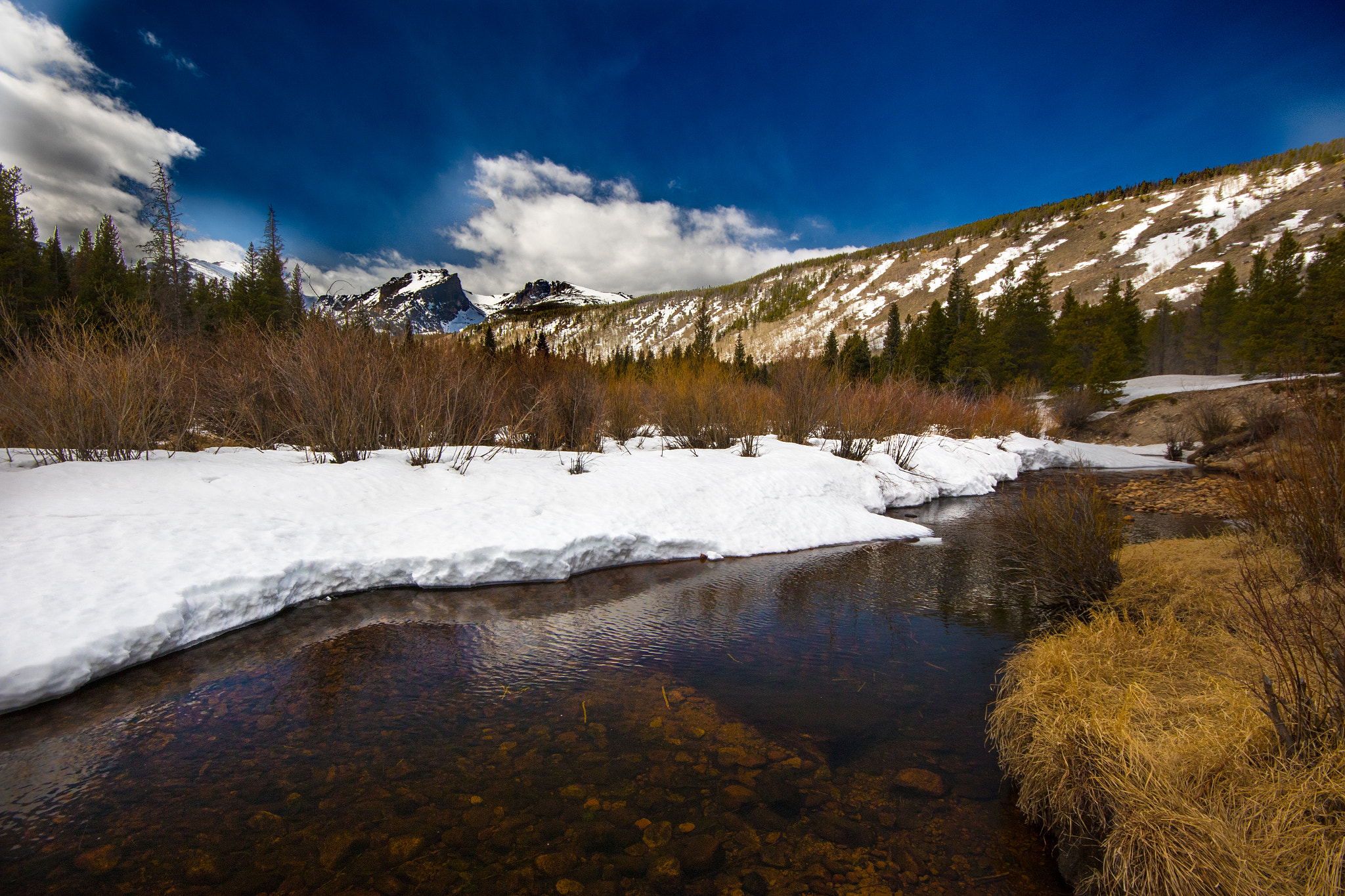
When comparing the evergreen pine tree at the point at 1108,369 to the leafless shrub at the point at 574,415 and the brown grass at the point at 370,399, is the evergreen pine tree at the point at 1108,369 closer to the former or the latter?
the brown grass at the point at 370,399

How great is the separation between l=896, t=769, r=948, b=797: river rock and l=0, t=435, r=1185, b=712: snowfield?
13.6ft

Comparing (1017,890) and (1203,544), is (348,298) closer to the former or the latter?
(1017,890)

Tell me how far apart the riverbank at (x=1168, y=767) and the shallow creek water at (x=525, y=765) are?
0.93ft

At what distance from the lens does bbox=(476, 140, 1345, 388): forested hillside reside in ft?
108

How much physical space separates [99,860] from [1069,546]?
6924 millimetres

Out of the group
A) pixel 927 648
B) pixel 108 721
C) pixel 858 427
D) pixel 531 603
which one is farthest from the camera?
pixel 858 427

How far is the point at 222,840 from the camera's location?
230 centimetres

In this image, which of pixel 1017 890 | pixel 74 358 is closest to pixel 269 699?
pixel 1017 890

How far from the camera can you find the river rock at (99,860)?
84.0 inches

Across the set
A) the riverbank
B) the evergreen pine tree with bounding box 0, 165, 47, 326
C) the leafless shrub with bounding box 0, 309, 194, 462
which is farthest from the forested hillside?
the evergreen pine tree with bounding box 0, 165, 47, 326

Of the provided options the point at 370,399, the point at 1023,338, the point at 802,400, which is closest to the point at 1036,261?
the point at 1023,338

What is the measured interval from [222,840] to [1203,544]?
8464 mm

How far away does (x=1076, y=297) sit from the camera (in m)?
76.6

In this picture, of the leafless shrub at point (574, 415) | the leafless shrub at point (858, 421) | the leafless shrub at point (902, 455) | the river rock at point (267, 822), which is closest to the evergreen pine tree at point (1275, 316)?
the leafless shrub at point (902, 455)
